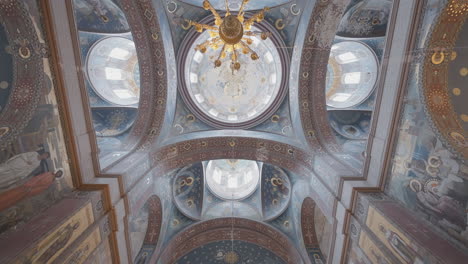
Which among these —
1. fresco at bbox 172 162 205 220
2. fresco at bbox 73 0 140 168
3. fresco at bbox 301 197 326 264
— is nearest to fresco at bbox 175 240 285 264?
fresco at bbox 172 162 205 220

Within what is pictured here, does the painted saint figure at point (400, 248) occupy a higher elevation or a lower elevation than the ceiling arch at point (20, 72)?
lower

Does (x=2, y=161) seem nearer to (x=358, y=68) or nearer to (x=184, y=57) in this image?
(x=184, y=57)

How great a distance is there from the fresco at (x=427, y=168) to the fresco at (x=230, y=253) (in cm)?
903

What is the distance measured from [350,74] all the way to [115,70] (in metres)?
15.0

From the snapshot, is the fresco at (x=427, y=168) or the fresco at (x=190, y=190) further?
the fresco at (x=190, y=190)

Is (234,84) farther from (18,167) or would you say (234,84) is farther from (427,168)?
(18,167)

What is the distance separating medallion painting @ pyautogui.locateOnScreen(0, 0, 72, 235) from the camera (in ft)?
11.8

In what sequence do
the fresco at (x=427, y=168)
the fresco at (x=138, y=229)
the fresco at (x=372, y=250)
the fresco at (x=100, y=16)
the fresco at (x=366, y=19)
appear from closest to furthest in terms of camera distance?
the fresco at (x=427, y=168) < the fresco at (x=372, y=250) < the fresco at (x=100, y=16) < the fresco at (x=366, y=19) < the fresco at (x=138, y=229)

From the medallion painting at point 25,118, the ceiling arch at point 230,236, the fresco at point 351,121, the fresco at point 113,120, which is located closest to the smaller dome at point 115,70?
the fresco at point 113,120

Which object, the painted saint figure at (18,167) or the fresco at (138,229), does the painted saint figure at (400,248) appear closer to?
the painted saint figure at (18,167)

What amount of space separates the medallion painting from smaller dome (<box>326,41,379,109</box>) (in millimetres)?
12666

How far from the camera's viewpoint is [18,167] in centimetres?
395

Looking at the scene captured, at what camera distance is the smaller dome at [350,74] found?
11.4 meters

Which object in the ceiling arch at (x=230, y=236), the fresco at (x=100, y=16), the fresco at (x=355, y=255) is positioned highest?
the fresco at (x=100, y=16)
